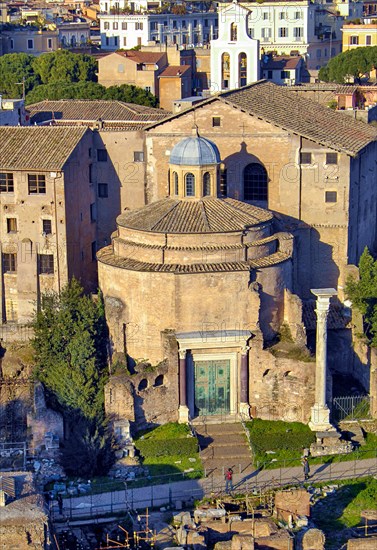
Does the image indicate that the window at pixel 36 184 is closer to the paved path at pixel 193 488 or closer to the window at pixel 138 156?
the window at pixel 138 156

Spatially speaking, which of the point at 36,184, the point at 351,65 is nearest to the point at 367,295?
the point at 36,184

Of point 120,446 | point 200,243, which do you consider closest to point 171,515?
point 120,446

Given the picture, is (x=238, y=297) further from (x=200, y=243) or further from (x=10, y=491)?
(x=10, y=491)

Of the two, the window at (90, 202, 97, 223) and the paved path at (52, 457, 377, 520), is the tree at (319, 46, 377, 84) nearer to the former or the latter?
the window at (90, 202, 97, 223)

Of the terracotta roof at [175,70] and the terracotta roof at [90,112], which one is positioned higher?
the terracotta roof at [90,112]

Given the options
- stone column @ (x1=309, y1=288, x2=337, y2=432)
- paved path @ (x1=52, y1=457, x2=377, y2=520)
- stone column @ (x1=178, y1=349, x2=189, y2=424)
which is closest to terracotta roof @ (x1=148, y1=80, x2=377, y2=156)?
stone column @ (x1=309, y1=288, x2=337, y2=432)

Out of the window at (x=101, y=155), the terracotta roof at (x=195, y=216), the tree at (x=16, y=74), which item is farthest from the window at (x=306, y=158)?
the tree at (x=16, y=74)

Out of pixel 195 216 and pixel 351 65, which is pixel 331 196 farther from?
pixel 351 65
